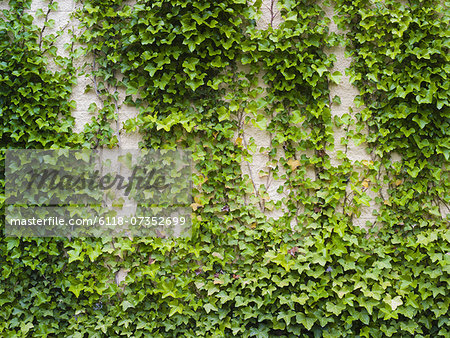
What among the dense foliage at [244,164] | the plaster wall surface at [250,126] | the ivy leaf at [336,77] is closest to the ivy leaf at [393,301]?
the dense foliage at [244,164]

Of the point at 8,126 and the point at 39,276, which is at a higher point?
the point at 8,126

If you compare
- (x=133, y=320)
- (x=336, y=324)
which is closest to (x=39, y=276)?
(x=133, y=320)

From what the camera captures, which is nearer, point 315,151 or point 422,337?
point 422,337

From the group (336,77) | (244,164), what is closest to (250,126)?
(244,164)

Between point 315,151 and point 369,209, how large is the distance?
0.63 m

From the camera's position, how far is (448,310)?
278 cm

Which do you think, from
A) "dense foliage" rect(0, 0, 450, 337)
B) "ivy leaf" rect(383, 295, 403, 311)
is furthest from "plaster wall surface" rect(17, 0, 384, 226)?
"ivy leaf" rect(383, 295, 403, 311)

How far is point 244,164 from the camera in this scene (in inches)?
117

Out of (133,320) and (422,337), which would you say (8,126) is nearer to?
(133,320)

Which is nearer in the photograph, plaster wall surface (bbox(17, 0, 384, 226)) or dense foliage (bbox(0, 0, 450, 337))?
dense foliage (bbox(0, 0, 450, 337))

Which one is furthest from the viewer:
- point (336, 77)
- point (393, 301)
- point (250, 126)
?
point (250, 126)

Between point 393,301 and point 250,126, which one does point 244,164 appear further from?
point 393,301

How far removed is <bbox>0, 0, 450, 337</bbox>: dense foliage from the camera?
9.07ft

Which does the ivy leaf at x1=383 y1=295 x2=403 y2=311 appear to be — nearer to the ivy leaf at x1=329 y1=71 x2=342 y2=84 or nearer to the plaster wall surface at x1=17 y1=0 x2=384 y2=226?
the plaster wall surface at x1=17 y1=0 x2=384 y2=226
